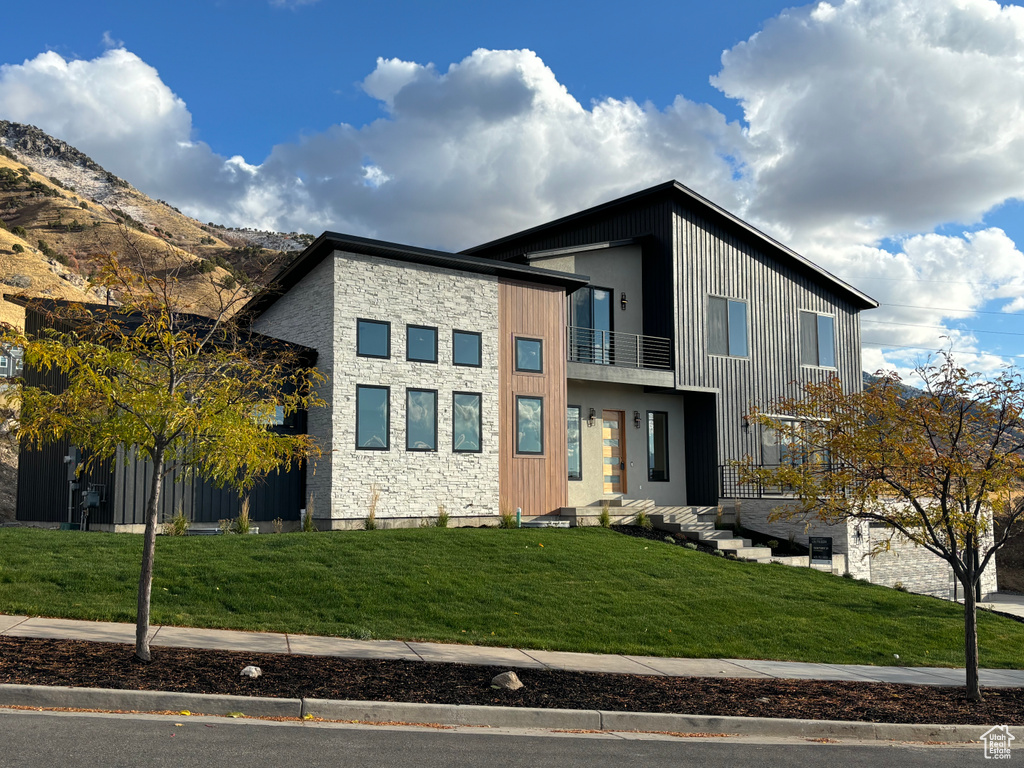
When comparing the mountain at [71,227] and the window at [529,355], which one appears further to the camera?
the mountain at [71,227]

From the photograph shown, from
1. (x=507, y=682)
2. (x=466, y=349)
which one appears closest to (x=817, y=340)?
(x=466, y=349)

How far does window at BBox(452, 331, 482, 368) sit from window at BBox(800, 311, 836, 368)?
1212cm

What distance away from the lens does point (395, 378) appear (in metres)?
19.7

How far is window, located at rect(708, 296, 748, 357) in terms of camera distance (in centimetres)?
2578

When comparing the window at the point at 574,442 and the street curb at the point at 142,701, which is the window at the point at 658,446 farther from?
the street curb at the point at 142,701

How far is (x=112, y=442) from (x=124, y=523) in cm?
904

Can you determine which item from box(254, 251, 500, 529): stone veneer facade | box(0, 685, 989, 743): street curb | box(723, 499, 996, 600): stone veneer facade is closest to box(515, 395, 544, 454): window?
box(254, 251, 500, 529): stone veneer facade

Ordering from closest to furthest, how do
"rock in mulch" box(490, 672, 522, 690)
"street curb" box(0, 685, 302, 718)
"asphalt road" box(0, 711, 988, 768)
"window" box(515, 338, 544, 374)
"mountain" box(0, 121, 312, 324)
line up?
"asphalt road" box(0, 711, 988, 768) → "street curb" box(0, 685, 302, 718) → "rock in mulch" box(490, 672, 522, 690) → "window" box(515, 338, 544, 374) → "mountain" box(0, 121, 312, 324)

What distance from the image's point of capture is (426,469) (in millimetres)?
19828

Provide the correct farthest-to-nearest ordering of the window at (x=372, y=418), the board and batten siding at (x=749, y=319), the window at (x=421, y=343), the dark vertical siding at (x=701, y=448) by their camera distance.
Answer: the board and batten siding at (x=749, y=319) → the dark vertical siding at (x=701, y=448) → the window at (x=421, y=343) → the window at (x=372, y=418)

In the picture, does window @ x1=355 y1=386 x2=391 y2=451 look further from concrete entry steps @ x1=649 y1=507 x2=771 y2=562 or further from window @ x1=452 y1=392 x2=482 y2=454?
concrete entry steps @ x1=649 y1=507 x2=771 y2=562

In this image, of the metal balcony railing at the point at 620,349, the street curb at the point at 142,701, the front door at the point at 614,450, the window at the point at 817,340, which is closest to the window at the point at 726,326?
the metal balcony railing at the point at 620,349

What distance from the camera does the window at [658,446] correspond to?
24906mm

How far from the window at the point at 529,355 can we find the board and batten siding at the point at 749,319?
4623 mm
